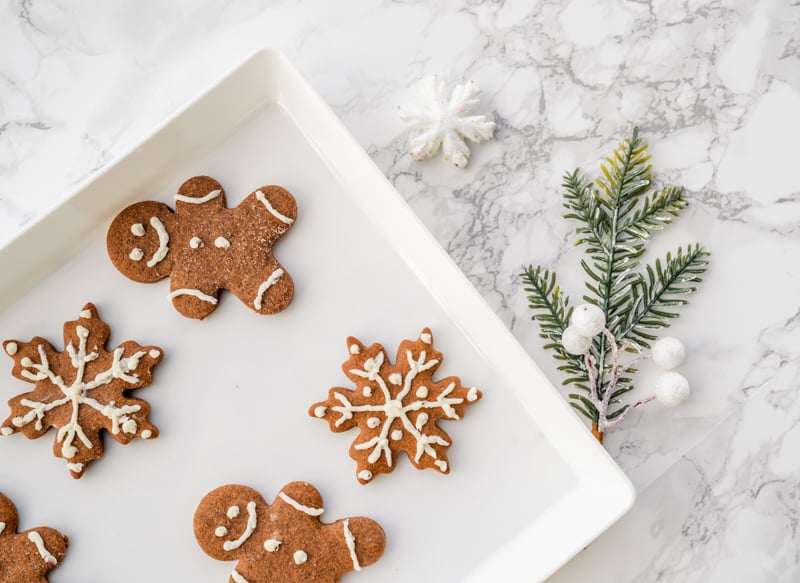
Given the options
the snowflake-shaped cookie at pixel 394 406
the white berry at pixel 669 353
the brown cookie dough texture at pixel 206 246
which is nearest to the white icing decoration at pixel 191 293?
the brown cookie dough texture at pixel 206 246

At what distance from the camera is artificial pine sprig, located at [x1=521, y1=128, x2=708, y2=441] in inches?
48.5

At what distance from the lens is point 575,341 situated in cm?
118

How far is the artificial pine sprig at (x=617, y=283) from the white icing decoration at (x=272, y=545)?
0.55 m

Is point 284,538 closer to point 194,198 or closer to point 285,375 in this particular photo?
point 285,375

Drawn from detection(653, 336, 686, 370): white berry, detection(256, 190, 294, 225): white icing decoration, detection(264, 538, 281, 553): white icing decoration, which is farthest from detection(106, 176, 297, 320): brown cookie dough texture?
detection(653, 336, 686, 370): white berry

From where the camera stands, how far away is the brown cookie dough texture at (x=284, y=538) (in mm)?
1183

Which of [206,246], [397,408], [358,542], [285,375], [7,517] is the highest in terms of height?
[206,246]

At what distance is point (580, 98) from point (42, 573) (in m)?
1.24

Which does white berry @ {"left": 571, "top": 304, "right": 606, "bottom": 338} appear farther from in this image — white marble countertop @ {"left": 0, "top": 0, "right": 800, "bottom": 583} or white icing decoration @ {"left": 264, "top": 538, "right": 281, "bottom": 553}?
white icing decoration @ {"left": 264, "top": 538, "right": 281, "bottom": 553}

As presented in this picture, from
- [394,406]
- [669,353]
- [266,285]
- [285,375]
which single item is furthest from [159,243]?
[669,353]

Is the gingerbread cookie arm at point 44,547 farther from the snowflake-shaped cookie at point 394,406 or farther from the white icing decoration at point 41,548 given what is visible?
the snowflake-shaped cookie at point 394,406

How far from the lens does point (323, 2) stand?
135cm

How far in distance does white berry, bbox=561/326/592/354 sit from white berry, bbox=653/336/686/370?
0.39 feet

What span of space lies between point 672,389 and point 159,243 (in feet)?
2.92
